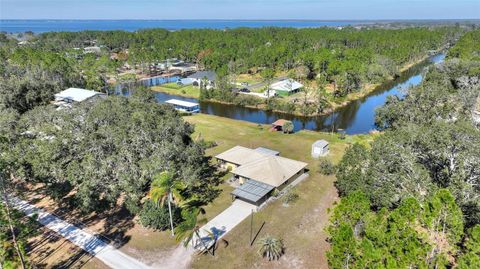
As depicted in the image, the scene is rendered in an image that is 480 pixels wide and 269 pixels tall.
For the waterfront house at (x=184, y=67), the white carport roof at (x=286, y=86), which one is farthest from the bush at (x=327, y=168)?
the waterfront house at (x=184, y=67)

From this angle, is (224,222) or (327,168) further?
(327,168)

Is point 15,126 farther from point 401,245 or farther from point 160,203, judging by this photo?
point 401,245

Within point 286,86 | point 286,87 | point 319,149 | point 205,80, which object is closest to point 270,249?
point 319,149

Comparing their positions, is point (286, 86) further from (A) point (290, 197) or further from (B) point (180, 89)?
(A) point (290, 197)

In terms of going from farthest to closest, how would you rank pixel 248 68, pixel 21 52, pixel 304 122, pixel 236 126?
pixel 248 68, pixel 21 52, pixel 304 122, pixel 236 126

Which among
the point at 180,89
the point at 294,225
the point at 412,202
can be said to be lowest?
the point at 180,89

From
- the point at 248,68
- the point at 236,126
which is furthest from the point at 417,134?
the point at 248,68
